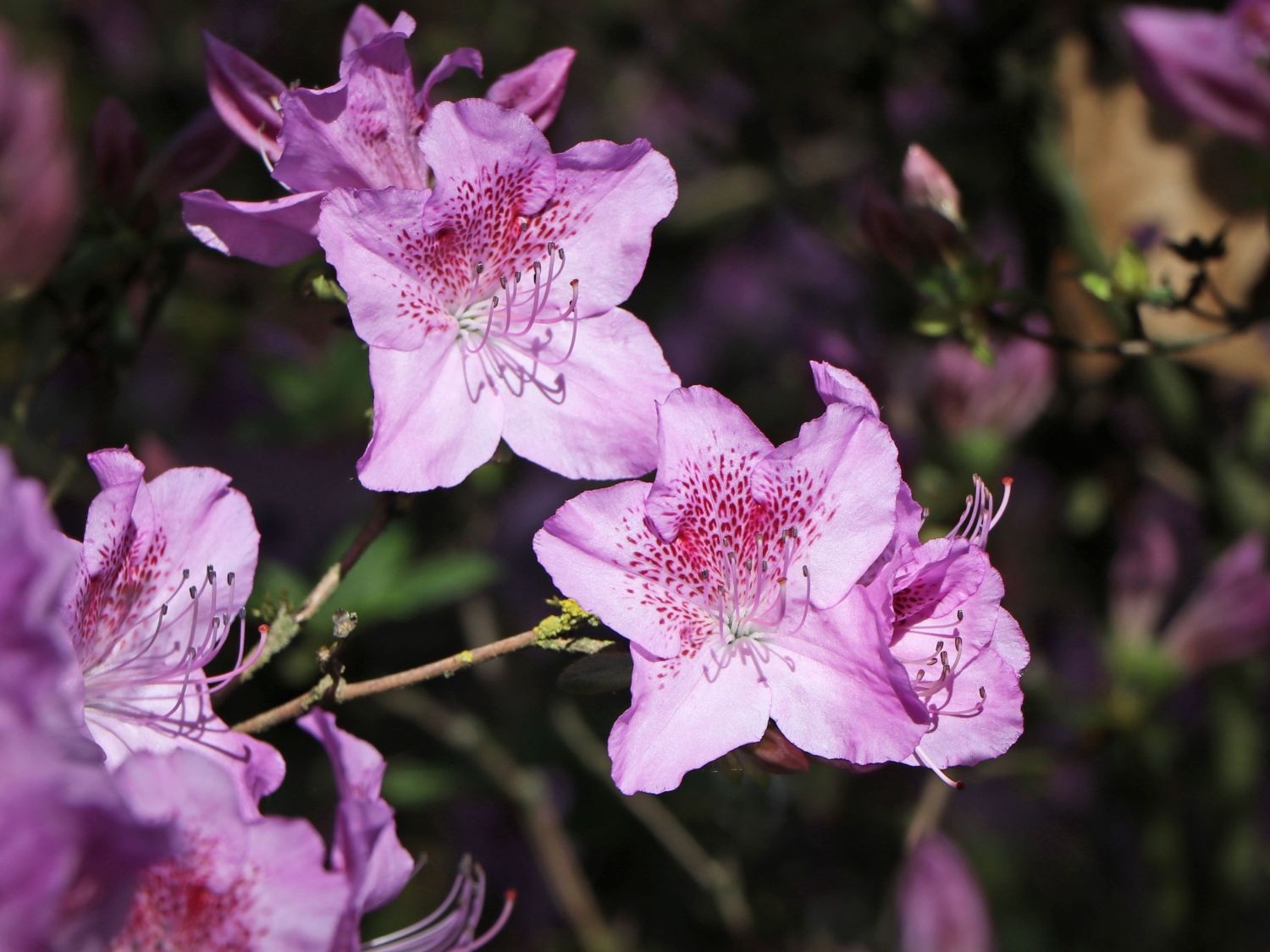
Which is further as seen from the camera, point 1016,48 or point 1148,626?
point 1148,626

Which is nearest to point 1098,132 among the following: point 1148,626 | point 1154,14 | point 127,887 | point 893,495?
point 1154,14

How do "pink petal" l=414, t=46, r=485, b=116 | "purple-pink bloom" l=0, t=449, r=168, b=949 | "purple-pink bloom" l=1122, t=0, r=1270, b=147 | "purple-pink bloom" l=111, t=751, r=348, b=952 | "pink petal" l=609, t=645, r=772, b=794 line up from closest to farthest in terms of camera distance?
"purple-pink bloom" l=0, t=449, r=168, b=949, "purple-pink bloom" l=111, t=751, r=348, b=952, "pink petal" l=609, t=645, r=772, b=794, "pink petal" l=414, t=46, r=485, b=116, "purple-pink bloom" l=1122, t=0, r=1270, b=147

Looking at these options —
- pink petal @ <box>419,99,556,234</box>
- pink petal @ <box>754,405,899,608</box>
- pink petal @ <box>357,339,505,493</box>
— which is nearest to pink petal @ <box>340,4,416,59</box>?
pink petal @ <box>419,99,556,234</box>

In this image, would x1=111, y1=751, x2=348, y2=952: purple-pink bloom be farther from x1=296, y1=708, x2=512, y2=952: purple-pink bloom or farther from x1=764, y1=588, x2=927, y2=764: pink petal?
x1=764, y1=588, x2=927, y2=764: pink petal

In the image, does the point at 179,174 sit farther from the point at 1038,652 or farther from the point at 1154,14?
the point at 1038,652

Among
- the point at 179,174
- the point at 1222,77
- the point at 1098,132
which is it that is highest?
the point at 179,174

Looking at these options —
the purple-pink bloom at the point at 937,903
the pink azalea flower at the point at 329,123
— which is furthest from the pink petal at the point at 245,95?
the purple-pink bloom at the point at 937,903
